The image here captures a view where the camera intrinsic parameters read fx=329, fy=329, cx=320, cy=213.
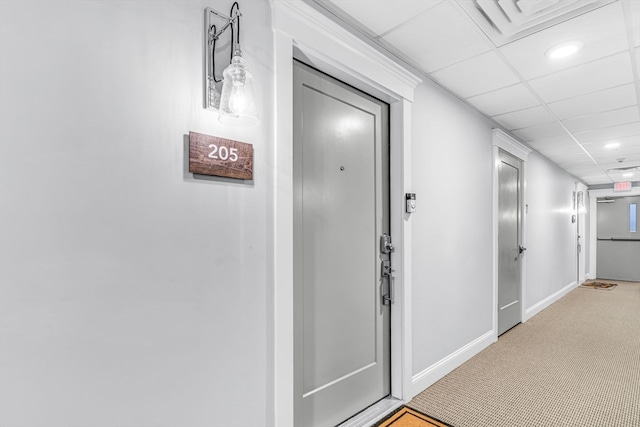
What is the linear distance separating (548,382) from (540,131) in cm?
292

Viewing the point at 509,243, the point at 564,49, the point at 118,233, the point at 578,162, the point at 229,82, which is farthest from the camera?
the point at 578,162

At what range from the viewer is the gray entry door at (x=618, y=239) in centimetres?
815

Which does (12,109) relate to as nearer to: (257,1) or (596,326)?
(257,1)

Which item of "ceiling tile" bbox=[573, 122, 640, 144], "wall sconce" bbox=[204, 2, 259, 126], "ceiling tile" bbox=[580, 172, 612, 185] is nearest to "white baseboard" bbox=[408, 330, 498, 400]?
"wall sconce" bbox=[204, 2, 259, 126]

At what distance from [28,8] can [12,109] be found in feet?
1.04

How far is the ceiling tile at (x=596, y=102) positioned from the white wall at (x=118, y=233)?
10.4 feet

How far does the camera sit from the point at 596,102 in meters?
3.14

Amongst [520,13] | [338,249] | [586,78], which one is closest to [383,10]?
[520,13]

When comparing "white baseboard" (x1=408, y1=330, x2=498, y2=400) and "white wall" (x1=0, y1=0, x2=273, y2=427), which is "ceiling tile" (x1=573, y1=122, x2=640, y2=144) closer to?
"white baseboard" (x1=408, y1=330, x2=498, y2=400)

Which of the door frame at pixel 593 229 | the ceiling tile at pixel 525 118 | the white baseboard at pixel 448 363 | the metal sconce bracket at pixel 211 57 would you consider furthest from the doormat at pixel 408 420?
the door frame at pixel 593 229

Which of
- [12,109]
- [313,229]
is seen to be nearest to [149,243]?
[12,109]

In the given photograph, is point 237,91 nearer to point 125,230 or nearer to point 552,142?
point 125,230

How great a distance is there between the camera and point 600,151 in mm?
5008

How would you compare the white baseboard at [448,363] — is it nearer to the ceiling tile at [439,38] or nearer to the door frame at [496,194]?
the door frame at [496,194]
